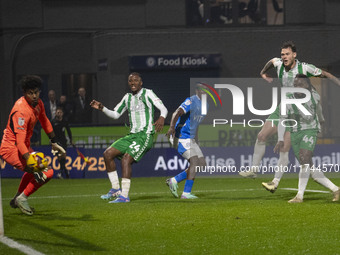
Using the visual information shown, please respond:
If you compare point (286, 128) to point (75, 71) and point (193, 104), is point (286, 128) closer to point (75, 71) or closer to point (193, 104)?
point (193, 104)

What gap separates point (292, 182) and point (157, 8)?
1702 cm

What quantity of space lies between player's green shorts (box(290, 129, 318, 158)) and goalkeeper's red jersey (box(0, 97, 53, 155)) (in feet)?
13.0

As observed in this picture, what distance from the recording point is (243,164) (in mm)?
23391

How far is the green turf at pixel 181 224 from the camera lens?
9492mm

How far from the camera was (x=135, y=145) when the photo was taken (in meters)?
15.2

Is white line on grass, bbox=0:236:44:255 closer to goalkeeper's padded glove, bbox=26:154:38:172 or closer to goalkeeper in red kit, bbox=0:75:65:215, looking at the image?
goalkeeper's padded glove, bbox=26:154:38:172

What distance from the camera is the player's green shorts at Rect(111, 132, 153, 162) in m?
15.1

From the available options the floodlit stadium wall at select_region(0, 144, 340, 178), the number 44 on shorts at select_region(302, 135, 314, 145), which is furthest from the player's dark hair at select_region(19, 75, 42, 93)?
the floodlit stadium wall at select_region(0, 144, 340, 178)

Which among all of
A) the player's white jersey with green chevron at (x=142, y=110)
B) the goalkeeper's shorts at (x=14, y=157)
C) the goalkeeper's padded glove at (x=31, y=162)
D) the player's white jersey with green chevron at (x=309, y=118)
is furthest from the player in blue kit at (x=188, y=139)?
the goalkeeper's padded glove at (x=31, y=162)

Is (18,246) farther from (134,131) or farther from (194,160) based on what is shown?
(194,160)

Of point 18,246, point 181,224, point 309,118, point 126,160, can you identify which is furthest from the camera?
point 126,160

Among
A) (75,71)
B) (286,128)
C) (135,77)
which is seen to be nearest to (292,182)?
(286,128)

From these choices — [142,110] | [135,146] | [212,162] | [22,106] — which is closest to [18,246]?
[22,106]

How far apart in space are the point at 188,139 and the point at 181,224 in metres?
4.71
